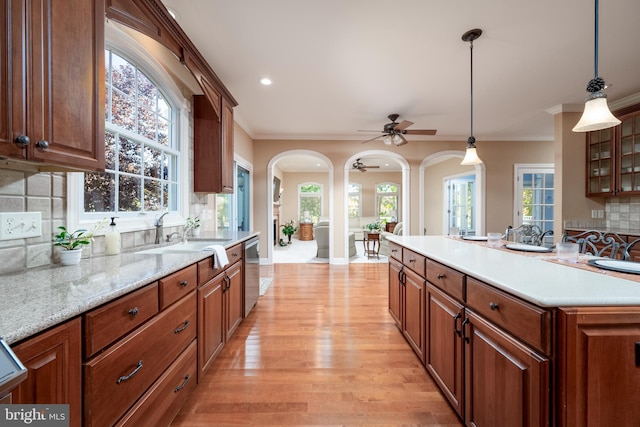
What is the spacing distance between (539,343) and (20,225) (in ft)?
6.94

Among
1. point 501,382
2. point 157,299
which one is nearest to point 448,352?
point 501,382

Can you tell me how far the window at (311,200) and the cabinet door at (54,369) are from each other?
362 inches

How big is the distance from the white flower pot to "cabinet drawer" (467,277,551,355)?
6.36ft

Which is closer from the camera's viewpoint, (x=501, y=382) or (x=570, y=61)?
(x=501, y=382)

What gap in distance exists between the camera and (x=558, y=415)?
0.83 m

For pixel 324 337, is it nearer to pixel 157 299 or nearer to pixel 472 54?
→ pixel 157 299

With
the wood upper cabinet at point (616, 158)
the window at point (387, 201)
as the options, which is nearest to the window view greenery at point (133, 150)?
the wood upper cabinet at point (616, 158)

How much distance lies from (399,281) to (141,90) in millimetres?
2690

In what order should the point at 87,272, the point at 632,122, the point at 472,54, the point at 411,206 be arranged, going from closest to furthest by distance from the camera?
the point at 87,272
the point at 472,54
the point at 632,122
the point at 411,206

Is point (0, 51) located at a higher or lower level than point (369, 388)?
higher

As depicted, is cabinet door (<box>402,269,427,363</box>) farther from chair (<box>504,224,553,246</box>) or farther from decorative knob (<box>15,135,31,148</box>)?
decorative knob (<box>15,135,31,148</box>)

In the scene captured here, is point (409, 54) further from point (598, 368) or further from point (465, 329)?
point (598, 368)

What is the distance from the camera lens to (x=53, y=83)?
997 millimetres

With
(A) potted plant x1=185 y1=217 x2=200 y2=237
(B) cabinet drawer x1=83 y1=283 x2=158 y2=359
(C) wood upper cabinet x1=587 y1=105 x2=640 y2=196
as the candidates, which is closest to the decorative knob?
(B) cabinet drawer x1=83 y1=283 x2=158 y2=359
